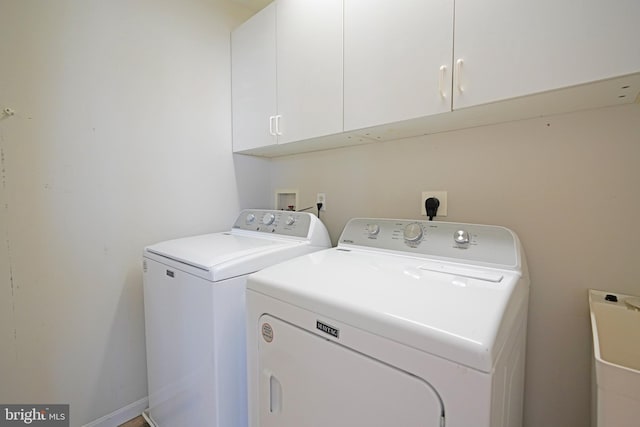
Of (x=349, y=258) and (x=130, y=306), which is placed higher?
(x=349, y=258)

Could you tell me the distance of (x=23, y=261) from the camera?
1250 millimetres

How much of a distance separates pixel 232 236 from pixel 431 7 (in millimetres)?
1386

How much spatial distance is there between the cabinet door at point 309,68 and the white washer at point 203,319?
18.8 inches

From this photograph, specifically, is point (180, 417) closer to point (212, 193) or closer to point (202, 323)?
point (202, 323)

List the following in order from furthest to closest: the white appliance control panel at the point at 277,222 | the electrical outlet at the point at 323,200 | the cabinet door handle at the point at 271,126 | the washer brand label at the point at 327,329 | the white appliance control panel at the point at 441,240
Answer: the electrical outlet at the point at 323,200
the cabinet door handle at the point at 271,126
the white appliance control panel at the point at 277,222
the white appliance control panel at the point at 441,240
the washer brand label at the point at 327,329

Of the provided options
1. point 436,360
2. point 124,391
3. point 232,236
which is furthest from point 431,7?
point 124,391

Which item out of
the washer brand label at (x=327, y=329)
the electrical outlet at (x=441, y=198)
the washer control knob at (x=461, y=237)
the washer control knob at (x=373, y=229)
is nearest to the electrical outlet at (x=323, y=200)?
the washer control knob at (x=373, y=229)

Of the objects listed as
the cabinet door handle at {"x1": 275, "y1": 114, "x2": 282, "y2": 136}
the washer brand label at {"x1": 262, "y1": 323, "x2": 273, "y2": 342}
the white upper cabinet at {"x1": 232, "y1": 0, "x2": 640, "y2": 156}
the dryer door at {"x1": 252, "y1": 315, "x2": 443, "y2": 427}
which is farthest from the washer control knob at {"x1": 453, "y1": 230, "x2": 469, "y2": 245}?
the cabinet door handle at {"x1": 275, "y1": 114, "x2": 282, "y2": 136}

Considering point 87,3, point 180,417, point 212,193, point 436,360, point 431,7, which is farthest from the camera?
point 212,193

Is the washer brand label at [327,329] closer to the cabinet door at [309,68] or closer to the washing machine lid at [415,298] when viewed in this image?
the washing machine lid at [415,298]

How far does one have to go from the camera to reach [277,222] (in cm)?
160

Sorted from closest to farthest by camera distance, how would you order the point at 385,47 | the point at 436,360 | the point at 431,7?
the point at 436,360 < the point at 431,7 < the point at 385,47

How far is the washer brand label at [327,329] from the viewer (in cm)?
69

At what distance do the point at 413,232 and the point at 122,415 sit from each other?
6.03 feet
